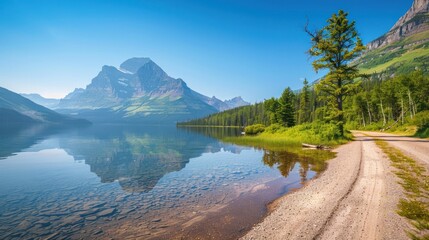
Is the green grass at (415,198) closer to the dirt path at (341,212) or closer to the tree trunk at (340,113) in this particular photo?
the dirt path at (341,212)

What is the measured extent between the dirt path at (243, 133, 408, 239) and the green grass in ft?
0.93

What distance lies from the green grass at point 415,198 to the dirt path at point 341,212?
11.1 inches

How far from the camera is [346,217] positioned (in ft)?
26.1

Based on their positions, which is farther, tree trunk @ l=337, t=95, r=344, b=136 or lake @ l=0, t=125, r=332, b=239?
tree trunk @ l=337, t=95, r=344, b=136

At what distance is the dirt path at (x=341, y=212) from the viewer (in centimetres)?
698

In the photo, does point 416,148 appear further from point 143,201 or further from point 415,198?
point 143,201

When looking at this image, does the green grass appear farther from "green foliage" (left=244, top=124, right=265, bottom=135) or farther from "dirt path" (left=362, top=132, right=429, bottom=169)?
"green foliage" (left=244, top=124, right=265, bottom=135)

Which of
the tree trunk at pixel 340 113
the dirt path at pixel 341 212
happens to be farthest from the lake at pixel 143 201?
the tree trunk at pixel 340 113

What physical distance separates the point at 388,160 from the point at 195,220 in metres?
16.4

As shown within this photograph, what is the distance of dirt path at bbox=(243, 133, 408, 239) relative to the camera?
698 centimetres

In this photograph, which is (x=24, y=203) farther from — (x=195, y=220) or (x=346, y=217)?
(x=346, y=217)

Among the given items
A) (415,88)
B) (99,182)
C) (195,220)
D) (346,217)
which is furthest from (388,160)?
(415,88)

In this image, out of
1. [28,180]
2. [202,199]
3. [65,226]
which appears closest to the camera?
[65,226]

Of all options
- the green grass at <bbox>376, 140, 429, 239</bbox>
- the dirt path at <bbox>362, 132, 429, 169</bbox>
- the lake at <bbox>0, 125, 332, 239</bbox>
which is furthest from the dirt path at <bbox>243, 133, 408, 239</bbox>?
the dirt path at <bbox>362, 132, 429, 169</bbox>
